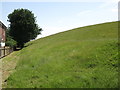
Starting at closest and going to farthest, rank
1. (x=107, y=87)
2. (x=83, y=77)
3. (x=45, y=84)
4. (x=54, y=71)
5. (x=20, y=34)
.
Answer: (x=107, y=87)
(x=45, y=84)
(x=83, y=77)
(x=54, y=71)
(x=20, y=34)

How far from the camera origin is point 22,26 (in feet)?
138

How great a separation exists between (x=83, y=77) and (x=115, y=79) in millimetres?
1412

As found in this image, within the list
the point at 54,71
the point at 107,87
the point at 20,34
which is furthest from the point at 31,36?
the point at 107,87

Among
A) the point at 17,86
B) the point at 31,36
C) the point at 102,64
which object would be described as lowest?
the point at 17,86

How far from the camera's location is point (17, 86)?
230 inches

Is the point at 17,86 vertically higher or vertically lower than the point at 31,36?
lower

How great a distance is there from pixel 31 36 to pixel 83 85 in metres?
39.3

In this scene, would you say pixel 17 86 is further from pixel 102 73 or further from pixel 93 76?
pixel 102 73

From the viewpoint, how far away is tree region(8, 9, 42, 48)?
42125 mm

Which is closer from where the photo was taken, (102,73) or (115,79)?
(115,79)

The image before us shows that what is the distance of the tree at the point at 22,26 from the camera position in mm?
42125

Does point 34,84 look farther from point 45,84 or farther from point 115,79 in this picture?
point 115,79

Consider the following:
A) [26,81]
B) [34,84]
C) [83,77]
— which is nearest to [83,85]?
[83,77]

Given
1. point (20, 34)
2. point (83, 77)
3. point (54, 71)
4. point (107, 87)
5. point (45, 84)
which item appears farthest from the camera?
point (20, 34)
